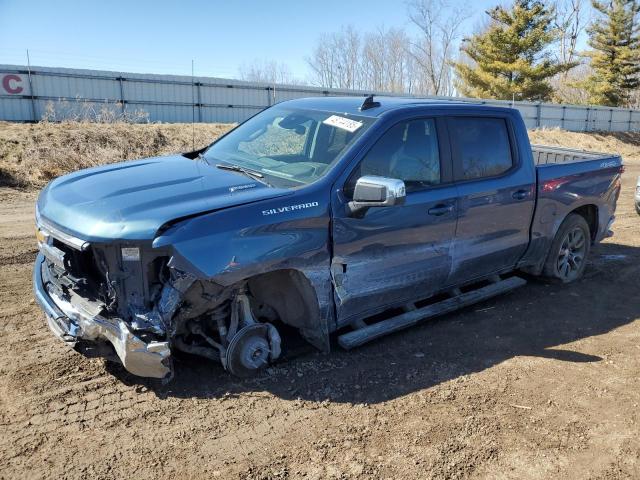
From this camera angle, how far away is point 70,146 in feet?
46.0

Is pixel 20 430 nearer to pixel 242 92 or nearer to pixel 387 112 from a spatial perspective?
pixel 387 112

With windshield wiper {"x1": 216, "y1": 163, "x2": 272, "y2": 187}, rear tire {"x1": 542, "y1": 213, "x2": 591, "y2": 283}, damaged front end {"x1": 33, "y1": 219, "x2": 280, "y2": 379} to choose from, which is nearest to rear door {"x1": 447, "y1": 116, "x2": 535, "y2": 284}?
rear tire {"x1": 542, "y1": 213, "x2": 591, "y2": 283}

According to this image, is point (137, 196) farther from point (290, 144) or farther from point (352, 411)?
→ point (352, 411)

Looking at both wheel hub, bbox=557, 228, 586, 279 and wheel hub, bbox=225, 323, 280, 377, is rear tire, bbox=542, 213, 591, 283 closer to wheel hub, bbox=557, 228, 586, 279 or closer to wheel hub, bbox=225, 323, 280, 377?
wheel hub, bbox=557, 228, 586, 279

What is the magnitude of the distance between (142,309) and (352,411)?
4.89ft

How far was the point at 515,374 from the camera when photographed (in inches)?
165

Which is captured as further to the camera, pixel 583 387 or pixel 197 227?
pixel 583 387

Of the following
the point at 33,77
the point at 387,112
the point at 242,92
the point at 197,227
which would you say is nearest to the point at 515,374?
the point at 387,112

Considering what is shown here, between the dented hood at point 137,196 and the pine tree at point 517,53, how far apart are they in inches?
1548

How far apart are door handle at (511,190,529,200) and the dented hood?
8.19 ft

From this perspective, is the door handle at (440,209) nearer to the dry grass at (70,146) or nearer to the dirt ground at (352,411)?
the dirt ground at (352,411)

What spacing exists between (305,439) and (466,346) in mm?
1892

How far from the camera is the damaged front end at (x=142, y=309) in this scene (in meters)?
3.23

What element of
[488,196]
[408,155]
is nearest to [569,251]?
[488,196]
